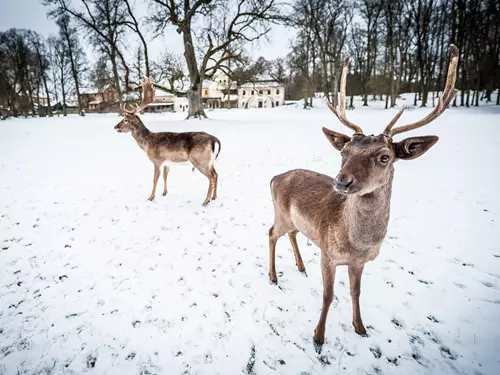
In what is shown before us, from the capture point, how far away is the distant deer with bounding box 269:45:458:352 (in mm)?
2008

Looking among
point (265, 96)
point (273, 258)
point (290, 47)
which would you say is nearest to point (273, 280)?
point (273, 258)

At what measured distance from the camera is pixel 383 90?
4438 centimetres

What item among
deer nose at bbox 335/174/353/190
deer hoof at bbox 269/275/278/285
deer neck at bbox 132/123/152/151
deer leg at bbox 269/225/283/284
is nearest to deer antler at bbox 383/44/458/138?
deer nose at bbox 335/174/353/190

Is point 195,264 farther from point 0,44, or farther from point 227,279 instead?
point 0,44

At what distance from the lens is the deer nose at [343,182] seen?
186 centimetres

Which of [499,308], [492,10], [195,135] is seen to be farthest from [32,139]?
[492,10]

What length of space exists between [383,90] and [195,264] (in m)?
51.5

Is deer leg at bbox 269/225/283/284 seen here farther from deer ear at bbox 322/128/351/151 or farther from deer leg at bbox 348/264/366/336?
deer ear at bbox 322/128/351/151

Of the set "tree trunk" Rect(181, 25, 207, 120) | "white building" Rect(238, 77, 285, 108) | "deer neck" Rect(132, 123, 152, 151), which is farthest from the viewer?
"white building" Rect(238, 77, 285, 108)

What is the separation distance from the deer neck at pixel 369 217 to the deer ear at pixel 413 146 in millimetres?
207

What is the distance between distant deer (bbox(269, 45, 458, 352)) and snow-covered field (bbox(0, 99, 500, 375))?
0.49 m

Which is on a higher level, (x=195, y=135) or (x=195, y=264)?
(x=195, y=135)

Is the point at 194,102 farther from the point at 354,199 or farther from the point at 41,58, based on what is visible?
the point at 41,58

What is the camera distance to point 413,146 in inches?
83.9
